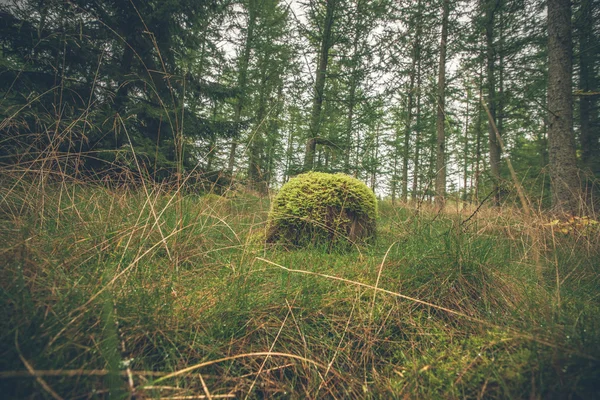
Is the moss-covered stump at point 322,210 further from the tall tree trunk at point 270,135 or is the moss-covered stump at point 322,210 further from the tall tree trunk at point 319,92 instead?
the tall tree trunk at point 319,92

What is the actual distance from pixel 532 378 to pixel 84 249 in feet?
6.75

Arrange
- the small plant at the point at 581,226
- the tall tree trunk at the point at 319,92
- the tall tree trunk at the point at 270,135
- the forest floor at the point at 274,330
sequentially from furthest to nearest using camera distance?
the tall tree trunk at the point at 319,92 < the small plant at the point at 581,226 < the tall tree trunk at the point at 270,135 < the forest floor at the point at 274,330

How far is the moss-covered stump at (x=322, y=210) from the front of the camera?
2.58m

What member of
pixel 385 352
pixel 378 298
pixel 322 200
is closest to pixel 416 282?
pixel 378 298

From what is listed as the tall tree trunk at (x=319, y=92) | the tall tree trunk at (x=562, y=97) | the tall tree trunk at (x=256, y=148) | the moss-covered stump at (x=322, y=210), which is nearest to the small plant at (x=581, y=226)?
the tall tree trunk at (x=562, y=97)

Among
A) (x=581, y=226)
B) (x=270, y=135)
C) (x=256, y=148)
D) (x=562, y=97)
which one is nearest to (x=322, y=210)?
(x=581, y=226)

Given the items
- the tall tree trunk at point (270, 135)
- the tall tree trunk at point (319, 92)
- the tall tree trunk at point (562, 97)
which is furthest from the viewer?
the tall tree trunk at point (319, 92)

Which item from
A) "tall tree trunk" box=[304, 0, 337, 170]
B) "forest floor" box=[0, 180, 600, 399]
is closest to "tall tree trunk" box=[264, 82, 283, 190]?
"tall tree trunk" box=[304, 0, 337, 170]

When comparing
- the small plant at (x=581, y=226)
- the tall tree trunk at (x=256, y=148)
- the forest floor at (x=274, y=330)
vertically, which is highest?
the tall tree trunk at (x=256, y=148)

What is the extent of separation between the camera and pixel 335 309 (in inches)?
49.8

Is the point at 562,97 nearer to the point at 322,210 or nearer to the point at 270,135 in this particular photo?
the point at 322,210

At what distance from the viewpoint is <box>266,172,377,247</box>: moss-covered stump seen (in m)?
2.58

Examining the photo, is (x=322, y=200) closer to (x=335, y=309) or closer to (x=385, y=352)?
(x=335, y=309)

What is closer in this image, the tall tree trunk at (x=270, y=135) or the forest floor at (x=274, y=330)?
the forest floor at (x=274, y=330)
